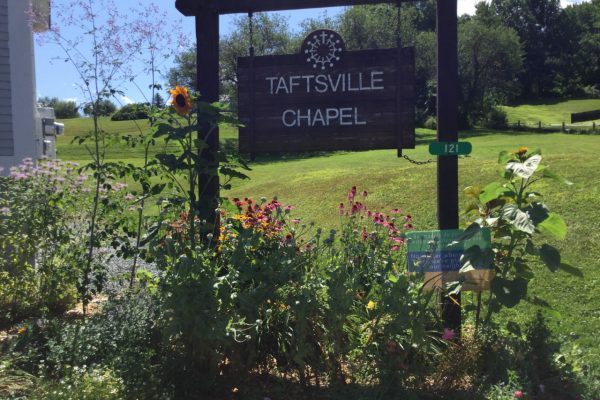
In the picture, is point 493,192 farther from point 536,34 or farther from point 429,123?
point 536,34

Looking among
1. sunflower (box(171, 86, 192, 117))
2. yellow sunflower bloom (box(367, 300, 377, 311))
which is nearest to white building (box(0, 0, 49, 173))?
sunflower (box(171, 86, 192, 117))

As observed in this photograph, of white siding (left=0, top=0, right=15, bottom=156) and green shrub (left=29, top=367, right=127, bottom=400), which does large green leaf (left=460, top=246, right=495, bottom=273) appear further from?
white siding (left=0, top=0, right=15, bottom=156)

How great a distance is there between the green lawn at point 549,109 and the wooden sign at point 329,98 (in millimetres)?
54566

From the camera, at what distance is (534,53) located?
243 feet

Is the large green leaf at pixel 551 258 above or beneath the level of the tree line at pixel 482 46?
beneath

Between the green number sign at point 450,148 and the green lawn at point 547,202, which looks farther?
the green lawn at point 547,202

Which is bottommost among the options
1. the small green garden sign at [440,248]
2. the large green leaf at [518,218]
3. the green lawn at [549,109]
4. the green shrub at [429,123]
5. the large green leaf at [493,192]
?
the small green garden sign at [440,248]

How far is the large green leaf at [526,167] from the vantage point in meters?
3.33

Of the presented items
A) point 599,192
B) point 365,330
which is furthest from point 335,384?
point 599,192

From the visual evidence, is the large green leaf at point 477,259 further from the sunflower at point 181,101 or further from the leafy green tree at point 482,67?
the leafy green tree at point 482,67

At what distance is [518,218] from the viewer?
3.26 metres

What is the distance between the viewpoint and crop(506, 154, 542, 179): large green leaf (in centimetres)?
333

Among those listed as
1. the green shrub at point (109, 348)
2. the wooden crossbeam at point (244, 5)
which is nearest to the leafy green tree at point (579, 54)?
the wooden crossbeam at point (244, 5)

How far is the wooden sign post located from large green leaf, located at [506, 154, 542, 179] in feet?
2.07
